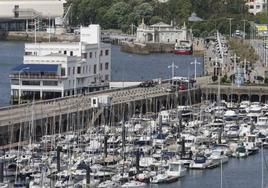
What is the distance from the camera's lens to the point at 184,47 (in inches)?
2537

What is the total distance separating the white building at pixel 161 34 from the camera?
226 feet

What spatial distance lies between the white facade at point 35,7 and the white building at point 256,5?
1053 cm

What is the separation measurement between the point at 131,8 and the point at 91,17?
2.38 m

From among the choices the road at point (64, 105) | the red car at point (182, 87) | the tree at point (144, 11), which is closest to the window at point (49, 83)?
the road at point (64, 105)

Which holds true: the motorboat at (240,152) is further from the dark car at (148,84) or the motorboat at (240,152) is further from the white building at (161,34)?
the white building at (161,34)

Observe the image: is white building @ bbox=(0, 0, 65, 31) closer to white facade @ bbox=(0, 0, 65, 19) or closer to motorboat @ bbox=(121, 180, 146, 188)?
white facade @ bbox=(0, 0, 65, 19)

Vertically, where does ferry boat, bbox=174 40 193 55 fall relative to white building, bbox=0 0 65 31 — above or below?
below

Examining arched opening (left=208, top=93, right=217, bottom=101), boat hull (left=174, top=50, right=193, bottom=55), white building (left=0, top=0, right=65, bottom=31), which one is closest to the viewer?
arched opening (left=208, top=93, right=217, bottom=101)

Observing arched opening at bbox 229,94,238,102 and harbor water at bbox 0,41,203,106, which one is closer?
arched opening at bbox 229,94,238,102

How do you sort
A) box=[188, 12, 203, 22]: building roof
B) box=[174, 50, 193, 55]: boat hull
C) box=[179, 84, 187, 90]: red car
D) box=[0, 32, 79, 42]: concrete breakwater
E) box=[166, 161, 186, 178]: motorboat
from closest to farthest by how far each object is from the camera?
box=[166, 161, 186, 178]: motorboat, box=[179, 84, 187, 90]: red car, box=[174, 50, 193, 55]: boat hull, box=[0, 32, 79, 42]: concrete breakwater, box=[188, 12, 203, 22]: building roof

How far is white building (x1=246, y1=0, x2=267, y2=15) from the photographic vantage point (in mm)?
81000

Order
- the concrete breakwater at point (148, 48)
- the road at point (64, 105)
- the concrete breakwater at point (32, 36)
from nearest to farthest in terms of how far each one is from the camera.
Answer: the road at point (64, 105) < the concrete breakwater at point (148, 48) < the concrete breakwater at point (32, 36)

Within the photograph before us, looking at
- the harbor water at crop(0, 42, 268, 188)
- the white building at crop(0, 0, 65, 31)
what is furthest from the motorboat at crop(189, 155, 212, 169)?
the white building at crop(0, 0, 65, 31)

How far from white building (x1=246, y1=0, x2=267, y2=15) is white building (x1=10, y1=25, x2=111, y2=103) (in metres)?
39.8
